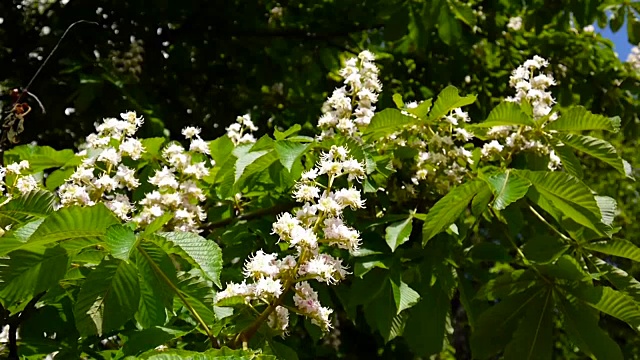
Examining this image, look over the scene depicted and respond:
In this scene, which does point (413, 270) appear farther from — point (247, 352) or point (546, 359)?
point (247, 352)

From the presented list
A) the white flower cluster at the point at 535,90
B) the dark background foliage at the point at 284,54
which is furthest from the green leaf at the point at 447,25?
the white flower cluster at the point at 535,90

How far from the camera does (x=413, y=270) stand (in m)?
1.86

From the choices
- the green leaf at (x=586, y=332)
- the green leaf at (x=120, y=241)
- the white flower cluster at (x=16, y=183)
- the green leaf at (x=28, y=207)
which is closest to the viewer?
the green leaf at (x=120, y=241)

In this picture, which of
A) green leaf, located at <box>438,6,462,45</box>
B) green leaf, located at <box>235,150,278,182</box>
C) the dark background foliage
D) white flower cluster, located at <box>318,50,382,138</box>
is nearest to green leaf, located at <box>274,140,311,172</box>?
green leaf, located at <box>235,150,278,182</box>

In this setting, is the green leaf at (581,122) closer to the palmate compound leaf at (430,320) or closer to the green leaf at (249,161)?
the palmate compound leaf at (430,320)

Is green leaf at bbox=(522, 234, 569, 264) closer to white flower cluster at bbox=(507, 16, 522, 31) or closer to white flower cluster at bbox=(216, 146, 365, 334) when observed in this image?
white flower cluster at bbox=(216, 146, 365, 334)

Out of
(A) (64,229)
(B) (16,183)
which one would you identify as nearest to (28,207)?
(B) (16,183)

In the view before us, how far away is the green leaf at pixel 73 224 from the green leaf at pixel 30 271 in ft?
0.22

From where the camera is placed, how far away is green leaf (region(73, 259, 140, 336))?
124 cm

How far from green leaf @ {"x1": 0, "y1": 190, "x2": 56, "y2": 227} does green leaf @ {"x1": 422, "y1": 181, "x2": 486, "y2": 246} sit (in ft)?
2.54

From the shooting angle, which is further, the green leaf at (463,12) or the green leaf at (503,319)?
the green leaf at (463,12)

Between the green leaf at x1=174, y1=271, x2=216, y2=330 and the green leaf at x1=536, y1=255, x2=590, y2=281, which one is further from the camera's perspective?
the green leaf at x1=536, y1=255, x2=590, y2=281

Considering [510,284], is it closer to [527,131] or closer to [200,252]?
[527,131]

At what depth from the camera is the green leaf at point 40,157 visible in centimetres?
189
